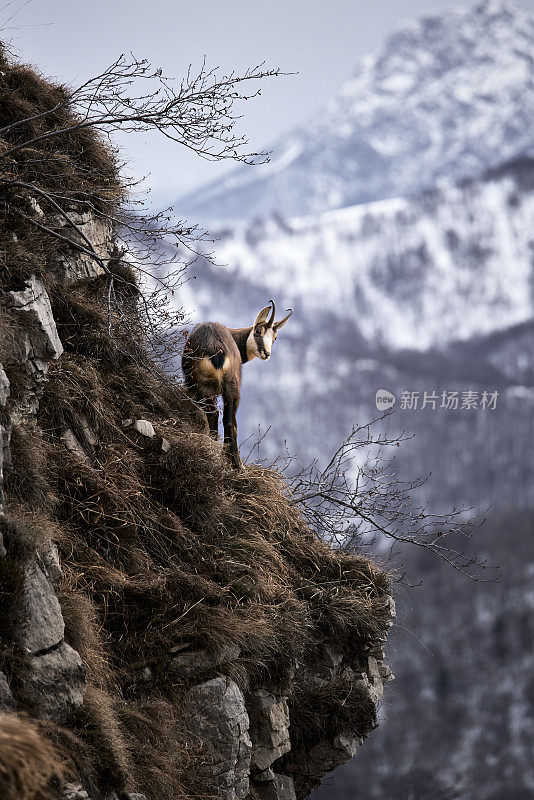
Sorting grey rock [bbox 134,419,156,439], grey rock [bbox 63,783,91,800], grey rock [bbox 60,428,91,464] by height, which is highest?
grey rock [bbox 134,419,156,439]

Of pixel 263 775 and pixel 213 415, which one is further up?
pixel 213 415

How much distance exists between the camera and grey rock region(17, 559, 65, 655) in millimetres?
4820

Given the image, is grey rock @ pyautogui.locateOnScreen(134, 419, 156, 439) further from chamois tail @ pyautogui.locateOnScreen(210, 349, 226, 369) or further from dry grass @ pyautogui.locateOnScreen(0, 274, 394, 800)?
chamois tail @ pyautogui.locateOnScreen(210, 349, 226, 369)

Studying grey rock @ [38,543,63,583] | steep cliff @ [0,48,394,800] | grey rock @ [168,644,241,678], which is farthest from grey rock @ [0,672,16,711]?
grey rock @ [168,644,241,678]

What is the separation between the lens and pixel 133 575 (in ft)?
22.0

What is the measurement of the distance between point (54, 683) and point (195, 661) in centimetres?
178

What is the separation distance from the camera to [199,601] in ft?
21.8

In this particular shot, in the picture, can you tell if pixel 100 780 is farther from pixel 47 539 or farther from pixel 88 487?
pixel 88 487

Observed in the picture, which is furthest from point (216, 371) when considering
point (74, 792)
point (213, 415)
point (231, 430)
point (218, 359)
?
point (74, 792)

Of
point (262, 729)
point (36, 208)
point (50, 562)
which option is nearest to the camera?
point (50, 562)

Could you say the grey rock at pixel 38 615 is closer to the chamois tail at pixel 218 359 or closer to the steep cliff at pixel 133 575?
the steep cliff at pixel 133 575

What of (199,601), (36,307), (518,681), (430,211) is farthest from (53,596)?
(430,211)

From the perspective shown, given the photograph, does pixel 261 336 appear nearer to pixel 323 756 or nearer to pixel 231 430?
pixel 231 430

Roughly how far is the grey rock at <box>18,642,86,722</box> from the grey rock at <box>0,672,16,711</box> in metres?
0.22
